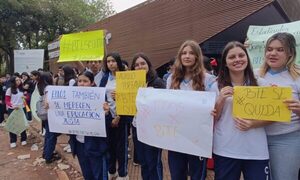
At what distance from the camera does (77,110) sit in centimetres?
389

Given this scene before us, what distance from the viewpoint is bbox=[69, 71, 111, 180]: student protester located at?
378cm

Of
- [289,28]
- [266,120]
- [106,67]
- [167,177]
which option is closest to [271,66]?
[266,120]

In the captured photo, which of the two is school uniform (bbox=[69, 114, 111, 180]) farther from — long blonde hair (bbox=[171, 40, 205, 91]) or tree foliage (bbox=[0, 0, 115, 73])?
tree foliage (bbox=[0, 0, 115, 73])

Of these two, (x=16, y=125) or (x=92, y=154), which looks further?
(x=16, y=125)

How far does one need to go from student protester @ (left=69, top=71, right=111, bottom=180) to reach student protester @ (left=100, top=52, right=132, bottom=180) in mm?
194

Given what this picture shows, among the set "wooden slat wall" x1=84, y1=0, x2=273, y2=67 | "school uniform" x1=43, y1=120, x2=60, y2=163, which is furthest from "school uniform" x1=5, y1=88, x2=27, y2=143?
"wooden slat wall" x1=84, y1=0, x2=273, y2=67

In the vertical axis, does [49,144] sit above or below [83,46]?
below

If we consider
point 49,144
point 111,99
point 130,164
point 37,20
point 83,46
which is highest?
point 37,20

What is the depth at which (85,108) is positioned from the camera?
3824mm

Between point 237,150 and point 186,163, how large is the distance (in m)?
0.68

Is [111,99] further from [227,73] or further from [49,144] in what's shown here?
[49,144]

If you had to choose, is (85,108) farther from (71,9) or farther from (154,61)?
(71,9)

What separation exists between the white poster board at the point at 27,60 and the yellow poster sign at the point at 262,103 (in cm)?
1474

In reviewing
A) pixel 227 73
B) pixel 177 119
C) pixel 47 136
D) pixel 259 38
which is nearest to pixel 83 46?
pixel 47 136
